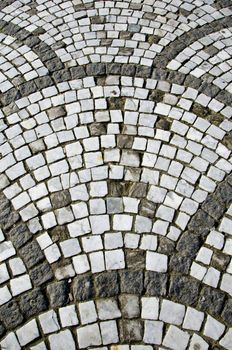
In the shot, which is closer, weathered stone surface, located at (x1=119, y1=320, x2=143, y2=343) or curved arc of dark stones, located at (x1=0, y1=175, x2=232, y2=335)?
weathered stone surface, located at (x1=119, y1=320, x2=143, y2=343)

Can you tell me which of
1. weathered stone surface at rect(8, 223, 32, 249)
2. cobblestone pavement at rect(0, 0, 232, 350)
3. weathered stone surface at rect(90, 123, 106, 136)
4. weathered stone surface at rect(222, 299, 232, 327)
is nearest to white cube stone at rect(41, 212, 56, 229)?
cobblestone pavement at rect(0, 0, 232, 350)

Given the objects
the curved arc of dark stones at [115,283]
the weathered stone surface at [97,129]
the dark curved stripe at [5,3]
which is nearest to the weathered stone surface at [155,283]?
the curved arc of dark stones at [115,283]

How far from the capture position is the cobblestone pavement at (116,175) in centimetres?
334

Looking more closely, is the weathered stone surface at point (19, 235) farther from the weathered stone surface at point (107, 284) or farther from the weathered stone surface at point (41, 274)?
the weathered stone surface at point (107, 284)

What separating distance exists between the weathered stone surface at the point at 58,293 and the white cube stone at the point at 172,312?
84 centimetres

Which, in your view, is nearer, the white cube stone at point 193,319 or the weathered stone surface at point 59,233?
the white cube stone at point 193,319

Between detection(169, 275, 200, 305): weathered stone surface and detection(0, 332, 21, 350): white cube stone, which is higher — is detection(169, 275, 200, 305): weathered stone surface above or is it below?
above

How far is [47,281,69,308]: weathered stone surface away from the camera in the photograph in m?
3.41

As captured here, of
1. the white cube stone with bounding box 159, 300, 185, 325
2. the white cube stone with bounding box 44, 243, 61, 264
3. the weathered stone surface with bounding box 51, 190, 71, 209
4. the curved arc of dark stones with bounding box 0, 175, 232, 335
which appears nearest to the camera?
the white cube stone with bounding box 159, 300, 185, 325

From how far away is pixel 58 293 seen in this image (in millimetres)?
3459

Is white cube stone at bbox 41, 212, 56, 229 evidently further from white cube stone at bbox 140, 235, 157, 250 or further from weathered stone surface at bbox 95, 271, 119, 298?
white cube stone at bbox 140, 235, 157, 250

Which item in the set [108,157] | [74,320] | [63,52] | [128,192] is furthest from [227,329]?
[63,52]

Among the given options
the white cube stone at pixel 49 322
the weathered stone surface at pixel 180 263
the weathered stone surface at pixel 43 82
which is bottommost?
the white cube stone at pixel 49 322

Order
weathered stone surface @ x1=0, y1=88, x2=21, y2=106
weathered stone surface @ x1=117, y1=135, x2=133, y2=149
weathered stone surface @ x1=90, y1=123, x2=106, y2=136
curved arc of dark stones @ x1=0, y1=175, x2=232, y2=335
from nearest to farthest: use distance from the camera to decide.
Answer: curved arc of dark stones @ x1=0, y1=175, x2=232, y2=335 → weathered stone surface @ x1=117, y1=135, x2=133, y2=149 → weathered stone surface @ x1=90, y1=123, x2=106, y2=136 → weathered stone surface @ x1=0, y1=88, x2=21, y2=106
